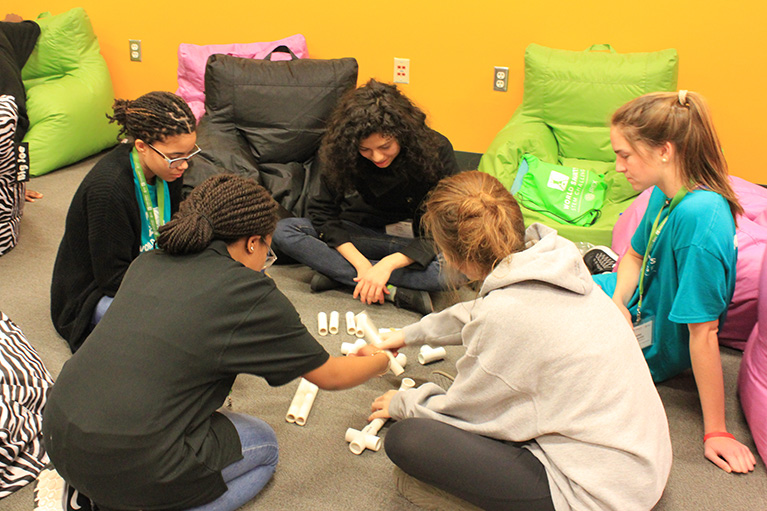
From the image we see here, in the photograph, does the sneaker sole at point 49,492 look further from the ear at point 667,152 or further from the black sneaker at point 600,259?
the black sneaker at point 600,259

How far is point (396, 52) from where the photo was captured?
3.65 m

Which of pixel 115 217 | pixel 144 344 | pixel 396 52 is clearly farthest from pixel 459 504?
pixel 396 52

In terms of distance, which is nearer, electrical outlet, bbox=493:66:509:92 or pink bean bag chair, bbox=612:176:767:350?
pink bean bag chair, bbox=612:176:767:350

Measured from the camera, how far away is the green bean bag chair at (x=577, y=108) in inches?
118

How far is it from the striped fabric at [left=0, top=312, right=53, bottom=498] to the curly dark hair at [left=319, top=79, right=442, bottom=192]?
116cm

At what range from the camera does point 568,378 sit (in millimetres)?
1294

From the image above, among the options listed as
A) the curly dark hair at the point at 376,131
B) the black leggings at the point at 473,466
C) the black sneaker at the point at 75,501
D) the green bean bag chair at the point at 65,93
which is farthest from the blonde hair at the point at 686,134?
the green bean bag chair at the point at 65,93

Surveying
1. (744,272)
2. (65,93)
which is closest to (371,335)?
(744,272)

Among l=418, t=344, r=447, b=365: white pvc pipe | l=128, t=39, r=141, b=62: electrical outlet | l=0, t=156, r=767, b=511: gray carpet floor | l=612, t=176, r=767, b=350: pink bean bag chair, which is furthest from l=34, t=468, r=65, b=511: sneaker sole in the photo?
l=128, t=39, r=141, b=62: electrical outlet

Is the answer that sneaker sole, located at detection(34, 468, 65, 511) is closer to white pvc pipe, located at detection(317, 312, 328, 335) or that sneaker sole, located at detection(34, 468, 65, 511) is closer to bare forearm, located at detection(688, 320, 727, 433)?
white pvc pipe, located at detection(317, 312, 328, 335)

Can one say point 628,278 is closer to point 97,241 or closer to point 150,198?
point 150,198

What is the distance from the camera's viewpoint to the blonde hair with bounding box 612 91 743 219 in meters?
1.66

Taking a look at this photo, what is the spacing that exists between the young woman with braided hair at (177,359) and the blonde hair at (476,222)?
379 millimetres

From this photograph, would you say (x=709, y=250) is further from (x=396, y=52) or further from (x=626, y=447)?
(x=396, y=52)
